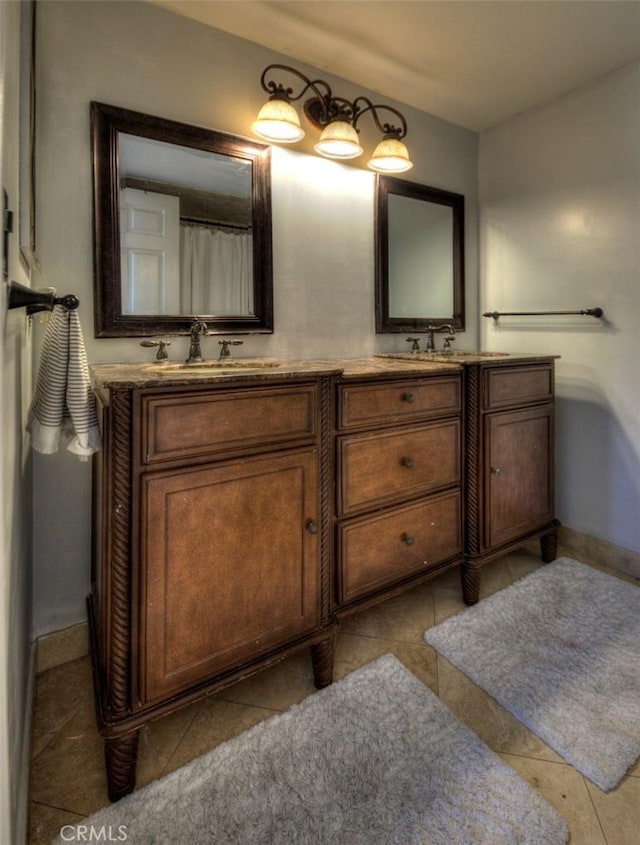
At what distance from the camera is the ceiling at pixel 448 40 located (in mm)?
1573

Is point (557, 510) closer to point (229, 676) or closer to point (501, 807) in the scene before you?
point (501, 807)

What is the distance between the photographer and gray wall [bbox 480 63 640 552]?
1974 mm

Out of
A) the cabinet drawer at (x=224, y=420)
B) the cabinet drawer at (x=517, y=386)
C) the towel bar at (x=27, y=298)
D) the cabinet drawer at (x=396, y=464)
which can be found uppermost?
the towel bar at (x=27, y=298)

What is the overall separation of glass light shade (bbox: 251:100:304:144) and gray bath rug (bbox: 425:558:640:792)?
186 cm

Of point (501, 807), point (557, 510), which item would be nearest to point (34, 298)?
point (501, 807)

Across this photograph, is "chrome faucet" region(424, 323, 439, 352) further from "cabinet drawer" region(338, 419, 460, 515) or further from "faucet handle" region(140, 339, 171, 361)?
"faucet handle" region(140, 339, 171, 361)

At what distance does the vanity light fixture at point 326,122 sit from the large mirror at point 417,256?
17 centimetres

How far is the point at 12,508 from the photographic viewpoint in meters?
0.87

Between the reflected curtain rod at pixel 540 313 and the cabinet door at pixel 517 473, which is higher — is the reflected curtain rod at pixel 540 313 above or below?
above

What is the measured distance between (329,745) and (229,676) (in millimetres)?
313

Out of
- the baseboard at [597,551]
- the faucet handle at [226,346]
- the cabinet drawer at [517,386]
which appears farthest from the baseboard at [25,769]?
the baseboard at [597,551]

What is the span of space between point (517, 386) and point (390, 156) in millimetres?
1086

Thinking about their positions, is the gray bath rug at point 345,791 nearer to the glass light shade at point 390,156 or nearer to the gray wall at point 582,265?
the gray wall at point 582,265

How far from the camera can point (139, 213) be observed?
59.9 inches
